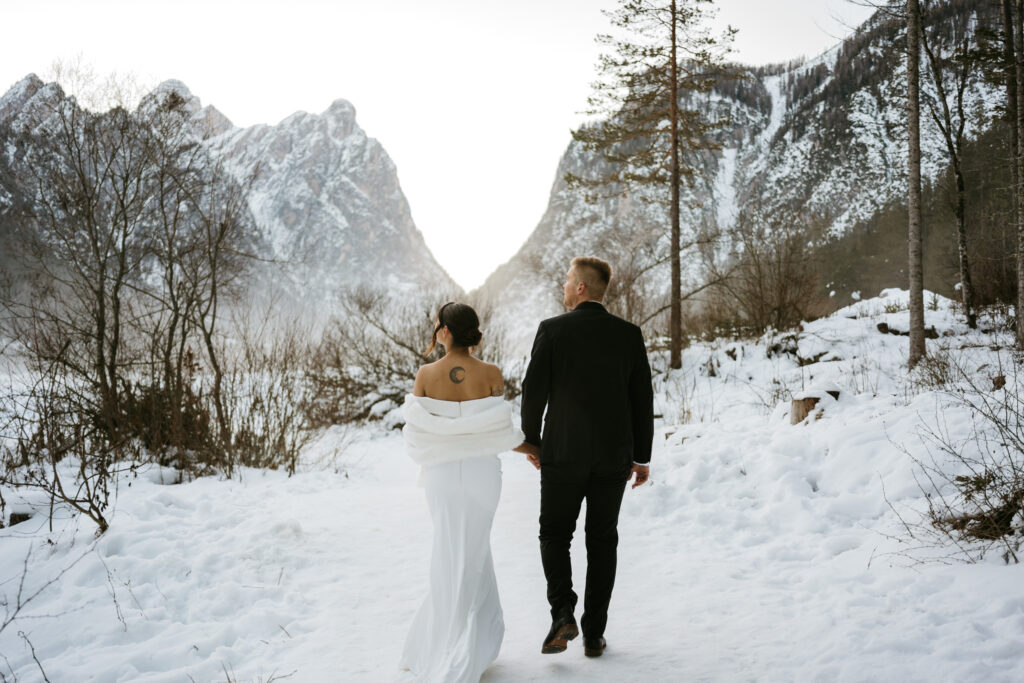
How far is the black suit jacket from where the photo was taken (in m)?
3.02

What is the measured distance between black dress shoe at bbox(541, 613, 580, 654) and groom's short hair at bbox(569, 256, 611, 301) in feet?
5.92

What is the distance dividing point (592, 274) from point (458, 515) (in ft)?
5.11

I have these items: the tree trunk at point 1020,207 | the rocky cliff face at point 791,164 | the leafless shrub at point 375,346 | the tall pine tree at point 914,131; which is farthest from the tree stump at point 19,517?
the rocky cliff face at point 791,164

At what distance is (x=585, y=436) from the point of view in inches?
118

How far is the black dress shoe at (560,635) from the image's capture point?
117 inches

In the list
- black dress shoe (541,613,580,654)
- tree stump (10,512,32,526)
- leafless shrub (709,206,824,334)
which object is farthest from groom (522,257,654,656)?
leafless shrub (709,206,824,334)

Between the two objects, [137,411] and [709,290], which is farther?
[709,290]

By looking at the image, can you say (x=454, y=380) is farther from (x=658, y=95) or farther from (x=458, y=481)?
(x=658, y=95)

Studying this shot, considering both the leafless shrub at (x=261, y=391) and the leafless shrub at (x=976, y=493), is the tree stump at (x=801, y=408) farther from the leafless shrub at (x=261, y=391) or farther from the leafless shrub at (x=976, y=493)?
the leafless shrub at (x=261, y=391)

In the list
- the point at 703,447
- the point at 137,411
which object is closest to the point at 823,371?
the point at 703,447

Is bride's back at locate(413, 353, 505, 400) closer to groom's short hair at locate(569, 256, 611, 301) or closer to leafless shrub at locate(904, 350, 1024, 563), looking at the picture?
groom's short hair at locate(569, 256, 611, 301)

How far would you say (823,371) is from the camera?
1295 cm

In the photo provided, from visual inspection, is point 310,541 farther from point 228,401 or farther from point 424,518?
point 228,401

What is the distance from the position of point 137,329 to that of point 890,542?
10.5 meters
